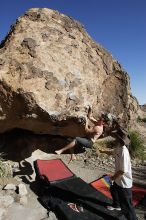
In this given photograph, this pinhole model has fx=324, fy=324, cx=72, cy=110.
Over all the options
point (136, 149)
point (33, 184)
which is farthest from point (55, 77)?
point (136, 149)

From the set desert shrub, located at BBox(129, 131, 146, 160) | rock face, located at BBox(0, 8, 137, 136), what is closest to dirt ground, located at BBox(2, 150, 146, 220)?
rock face, located at BBox(0, 8, 137, 136)

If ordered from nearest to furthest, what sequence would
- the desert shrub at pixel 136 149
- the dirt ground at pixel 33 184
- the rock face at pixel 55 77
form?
1. the dirt ground at pixel 33 184
2. the rock face at pixel 55 77
3. the desert shrub at pixel 136 149

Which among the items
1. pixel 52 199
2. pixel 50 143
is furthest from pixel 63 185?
pixel 50 143

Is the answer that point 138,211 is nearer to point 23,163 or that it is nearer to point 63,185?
point 63,185

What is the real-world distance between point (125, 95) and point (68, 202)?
126 inches

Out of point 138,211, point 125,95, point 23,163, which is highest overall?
point 125,95

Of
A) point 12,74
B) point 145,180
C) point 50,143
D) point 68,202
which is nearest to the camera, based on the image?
point 68,202

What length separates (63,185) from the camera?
6.53 metres

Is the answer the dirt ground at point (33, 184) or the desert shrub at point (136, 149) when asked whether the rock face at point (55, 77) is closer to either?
the dirt ground at point (33, 184)

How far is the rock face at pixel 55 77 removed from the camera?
6430 mm

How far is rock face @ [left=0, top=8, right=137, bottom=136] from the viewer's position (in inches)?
253

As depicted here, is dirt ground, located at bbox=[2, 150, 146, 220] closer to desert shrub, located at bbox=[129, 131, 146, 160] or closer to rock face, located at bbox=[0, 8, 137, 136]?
rock face, located at bbox=[0, 8, 137, 136]

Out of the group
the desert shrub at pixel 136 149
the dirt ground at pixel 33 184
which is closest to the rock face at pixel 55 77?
the dirt ground at pixel 33 184

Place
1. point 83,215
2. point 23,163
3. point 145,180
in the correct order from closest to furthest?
point 83,215 → point 23,163 → point 145,180
